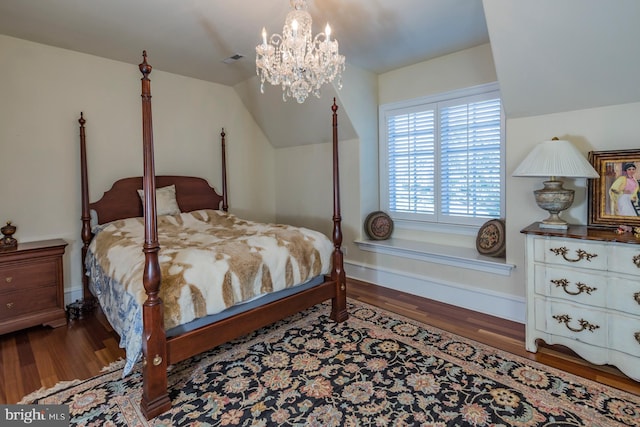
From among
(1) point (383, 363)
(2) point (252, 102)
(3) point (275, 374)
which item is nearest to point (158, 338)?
(3) point (275, 374)

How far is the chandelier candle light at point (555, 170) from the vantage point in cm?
227

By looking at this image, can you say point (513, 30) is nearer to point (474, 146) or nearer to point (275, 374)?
point (474, 146)

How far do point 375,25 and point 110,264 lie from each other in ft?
9.18

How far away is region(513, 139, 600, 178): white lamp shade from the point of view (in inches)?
88.9

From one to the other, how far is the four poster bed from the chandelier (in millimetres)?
763

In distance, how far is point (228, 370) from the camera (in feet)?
7.36

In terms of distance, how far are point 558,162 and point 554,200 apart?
28 cm

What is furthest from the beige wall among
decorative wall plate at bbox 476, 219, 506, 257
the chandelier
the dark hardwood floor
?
decorative wall plate at bbox 476, 219, 506, 257

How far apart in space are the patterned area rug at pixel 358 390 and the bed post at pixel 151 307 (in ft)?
0.36

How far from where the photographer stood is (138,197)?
3.75m

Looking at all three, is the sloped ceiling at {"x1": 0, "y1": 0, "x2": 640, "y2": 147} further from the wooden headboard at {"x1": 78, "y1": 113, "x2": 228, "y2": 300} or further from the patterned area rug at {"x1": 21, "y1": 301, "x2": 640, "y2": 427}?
the patterned area rug at {"x1": 21, "y1": 301, "x2": 640, "y2": 427}

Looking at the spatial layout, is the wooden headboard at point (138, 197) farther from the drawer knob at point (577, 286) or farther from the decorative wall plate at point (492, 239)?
the drawer knob at point (577, 286)

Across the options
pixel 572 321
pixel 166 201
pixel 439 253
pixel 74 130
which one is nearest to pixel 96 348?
pixel 166 201

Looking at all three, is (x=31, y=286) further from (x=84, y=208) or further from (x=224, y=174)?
Result: (x=224, y=174)
